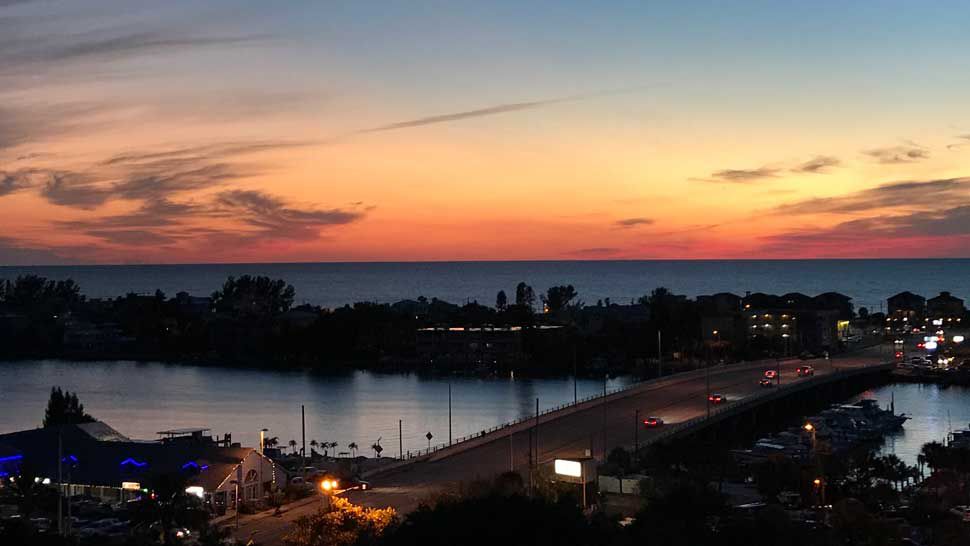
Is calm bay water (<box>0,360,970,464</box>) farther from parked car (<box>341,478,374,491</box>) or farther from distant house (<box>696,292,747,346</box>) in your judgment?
parked car (<box>341,478,374,491</box>)

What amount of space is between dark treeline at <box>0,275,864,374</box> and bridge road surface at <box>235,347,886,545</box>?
11.7 meters

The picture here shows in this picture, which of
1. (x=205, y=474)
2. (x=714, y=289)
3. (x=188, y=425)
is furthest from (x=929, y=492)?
(x=714, y=289)

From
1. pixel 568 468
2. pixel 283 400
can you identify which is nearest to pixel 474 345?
pixel 283 400

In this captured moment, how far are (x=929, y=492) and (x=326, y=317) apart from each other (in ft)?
135

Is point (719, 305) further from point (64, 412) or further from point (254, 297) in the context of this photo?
point (64, 412)

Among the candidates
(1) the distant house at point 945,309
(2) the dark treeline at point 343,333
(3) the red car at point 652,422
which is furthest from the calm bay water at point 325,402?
(1) the distant house at point 945,309

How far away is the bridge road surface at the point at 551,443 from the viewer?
1638cm

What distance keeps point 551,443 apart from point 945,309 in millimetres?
46908

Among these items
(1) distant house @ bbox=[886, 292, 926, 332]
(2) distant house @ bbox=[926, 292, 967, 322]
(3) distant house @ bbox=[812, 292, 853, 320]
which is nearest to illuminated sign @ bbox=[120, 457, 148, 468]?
(3) distant house @ bbox=[812, 292, 853, 320]

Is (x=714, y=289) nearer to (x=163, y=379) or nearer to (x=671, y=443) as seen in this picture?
(x=163, y=379)

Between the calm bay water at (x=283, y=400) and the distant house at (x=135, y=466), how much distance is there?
8.89m

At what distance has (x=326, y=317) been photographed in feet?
177

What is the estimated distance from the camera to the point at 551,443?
73.4 ft

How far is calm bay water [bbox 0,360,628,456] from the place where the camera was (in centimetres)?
3109
